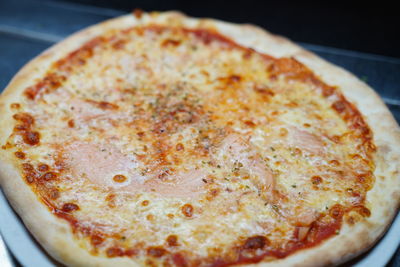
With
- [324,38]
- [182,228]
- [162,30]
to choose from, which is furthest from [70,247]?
[324,38]

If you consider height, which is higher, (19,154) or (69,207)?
(19,154)

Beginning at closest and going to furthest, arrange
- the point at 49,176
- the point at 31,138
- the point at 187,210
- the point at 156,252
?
the point at 156,252 → the point at 187,210 → the point at 49,176 → the point at 31,138

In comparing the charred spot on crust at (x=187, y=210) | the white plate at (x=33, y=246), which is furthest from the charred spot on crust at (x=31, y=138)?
the charred spot on crust at (x=187, y=210)

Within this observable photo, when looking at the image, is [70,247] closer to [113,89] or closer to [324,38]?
[113,89]

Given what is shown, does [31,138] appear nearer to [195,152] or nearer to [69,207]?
[69,207]

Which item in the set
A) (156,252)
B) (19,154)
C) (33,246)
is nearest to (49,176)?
(19,154)

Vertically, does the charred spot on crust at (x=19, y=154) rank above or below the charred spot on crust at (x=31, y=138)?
below

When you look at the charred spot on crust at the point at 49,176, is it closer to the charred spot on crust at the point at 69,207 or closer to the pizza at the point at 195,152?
the pizza at the point at 195,152
